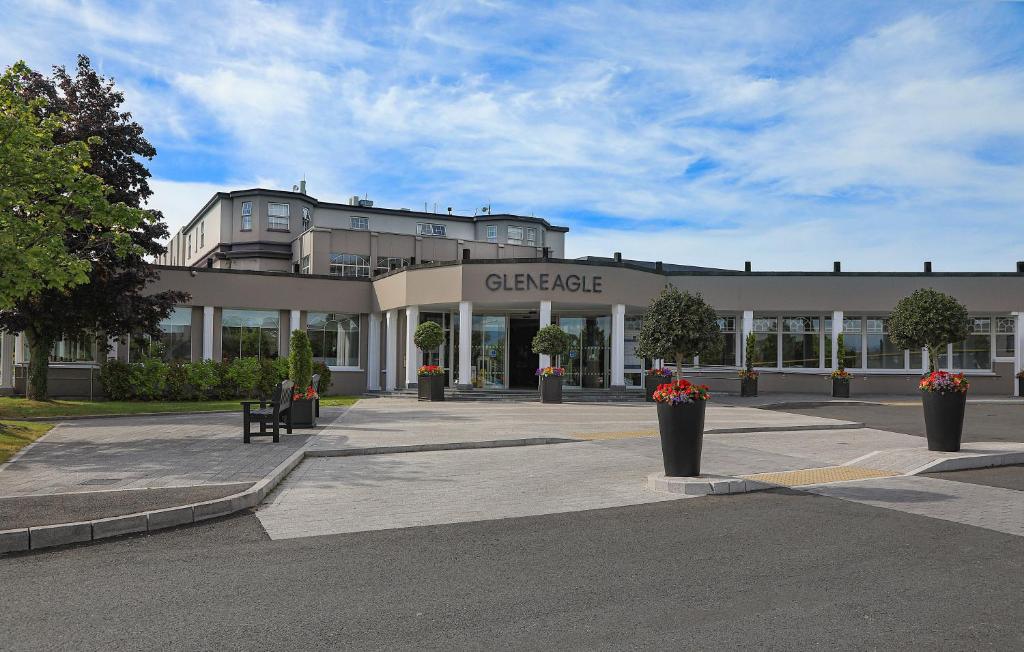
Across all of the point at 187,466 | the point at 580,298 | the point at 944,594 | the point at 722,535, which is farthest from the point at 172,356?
the point at 944,594

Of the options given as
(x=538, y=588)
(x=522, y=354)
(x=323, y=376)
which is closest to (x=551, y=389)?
(x=522, y=354)

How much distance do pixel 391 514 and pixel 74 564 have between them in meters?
2.91

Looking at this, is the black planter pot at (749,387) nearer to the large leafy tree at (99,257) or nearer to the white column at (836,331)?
the white column at (836,331)

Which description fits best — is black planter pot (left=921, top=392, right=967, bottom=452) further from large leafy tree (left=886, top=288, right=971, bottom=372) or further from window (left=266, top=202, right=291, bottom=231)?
window (left=266, top=202, right=291, bottom=231)

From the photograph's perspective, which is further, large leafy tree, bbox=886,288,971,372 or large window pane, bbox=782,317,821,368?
large window pane, bbox=782,317,821,368

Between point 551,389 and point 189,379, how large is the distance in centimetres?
1199

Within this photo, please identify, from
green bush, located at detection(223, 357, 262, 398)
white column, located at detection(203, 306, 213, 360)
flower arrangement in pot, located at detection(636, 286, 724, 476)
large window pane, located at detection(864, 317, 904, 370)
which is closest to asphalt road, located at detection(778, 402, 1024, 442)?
large window pane, located at detection(864, 317, 904, 370)

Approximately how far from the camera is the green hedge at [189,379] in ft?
86.5

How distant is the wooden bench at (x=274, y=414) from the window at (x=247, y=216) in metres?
35.3

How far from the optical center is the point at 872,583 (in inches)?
226

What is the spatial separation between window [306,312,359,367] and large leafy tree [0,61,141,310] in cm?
1655

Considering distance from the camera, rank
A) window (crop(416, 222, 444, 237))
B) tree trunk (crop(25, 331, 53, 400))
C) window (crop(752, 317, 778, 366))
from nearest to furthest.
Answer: tree trunk (crop(25, 331, 53, 400))
window (crop(752, 317, 778, 366))
window (crop(416, 222, 444, 237))

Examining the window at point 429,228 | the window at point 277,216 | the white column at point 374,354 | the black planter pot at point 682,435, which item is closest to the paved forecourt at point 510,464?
the black planter pot at point 682,435

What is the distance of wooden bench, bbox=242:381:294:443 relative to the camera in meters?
13.9
